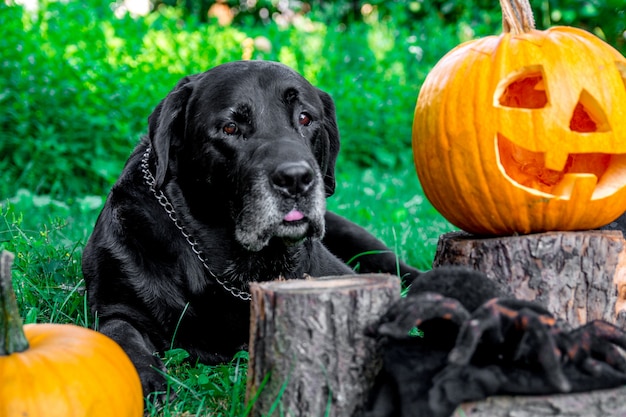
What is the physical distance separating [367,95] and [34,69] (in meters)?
4.15

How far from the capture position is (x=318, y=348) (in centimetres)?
195

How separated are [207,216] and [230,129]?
0.41m

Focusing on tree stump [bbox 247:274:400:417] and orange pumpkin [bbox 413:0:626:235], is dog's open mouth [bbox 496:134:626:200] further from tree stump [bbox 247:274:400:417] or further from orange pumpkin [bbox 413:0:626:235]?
tree stump [bbox 247:274:400:417]

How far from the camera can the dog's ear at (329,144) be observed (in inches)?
136

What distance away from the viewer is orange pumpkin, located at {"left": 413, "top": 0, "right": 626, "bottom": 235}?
248 centimetres

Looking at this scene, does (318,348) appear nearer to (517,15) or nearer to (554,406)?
(554,406)

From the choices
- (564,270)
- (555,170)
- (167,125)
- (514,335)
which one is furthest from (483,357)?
(167,125)

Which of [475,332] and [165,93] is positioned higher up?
[165,93]

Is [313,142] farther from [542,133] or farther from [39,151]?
[39,151]

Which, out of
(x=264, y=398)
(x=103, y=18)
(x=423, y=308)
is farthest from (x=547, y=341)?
(x=103, y=18)

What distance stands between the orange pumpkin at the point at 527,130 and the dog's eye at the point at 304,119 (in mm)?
596

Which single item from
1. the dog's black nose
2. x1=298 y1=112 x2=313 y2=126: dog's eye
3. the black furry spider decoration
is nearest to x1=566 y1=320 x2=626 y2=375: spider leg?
the black furry spider decoration

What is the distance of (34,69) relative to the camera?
7.09m

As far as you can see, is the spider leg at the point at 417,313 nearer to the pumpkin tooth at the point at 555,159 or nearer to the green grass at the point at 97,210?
the green grass at the point at 97,210
